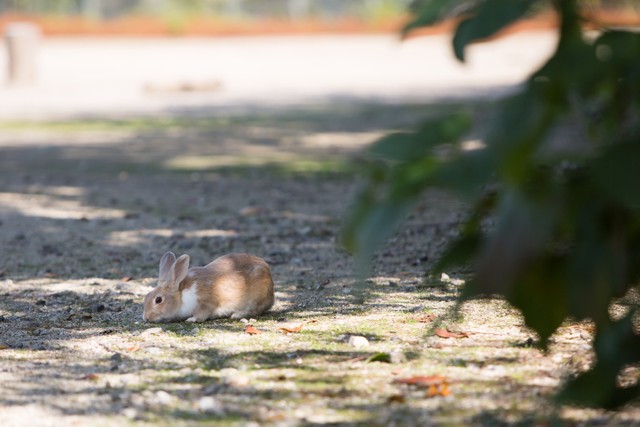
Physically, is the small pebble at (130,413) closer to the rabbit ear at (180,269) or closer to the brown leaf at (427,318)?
the rabbit ear at (180,269)

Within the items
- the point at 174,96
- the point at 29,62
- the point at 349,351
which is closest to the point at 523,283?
the point at 349,351

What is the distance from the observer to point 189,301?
4895 millimetres

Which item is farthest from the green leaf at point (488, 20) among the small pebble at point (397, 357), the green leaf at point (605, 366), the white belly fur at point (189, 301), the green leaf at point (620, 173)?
the white belly fur at point (189, 301)

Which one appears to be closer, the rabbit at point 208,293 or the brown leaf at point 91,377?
the brown leaf at point 91,377

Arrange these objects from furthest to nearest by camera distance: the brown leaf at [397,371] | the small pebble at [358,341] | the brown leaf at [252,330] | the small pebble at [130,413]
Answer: the brown leaf at [252,330] → the small pebble at [358,341] → the brown leaf at [397,371] → the small pebble at [130,413]

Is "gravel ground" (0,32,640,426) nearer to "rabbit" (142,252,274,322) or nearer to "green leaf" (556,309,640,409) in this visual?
"rabbit" (142,252,274,322)

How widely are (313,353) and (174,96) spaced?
17.4m

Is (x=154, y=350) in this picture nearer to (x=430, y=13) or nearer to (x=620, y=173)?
(x=430, y=13)

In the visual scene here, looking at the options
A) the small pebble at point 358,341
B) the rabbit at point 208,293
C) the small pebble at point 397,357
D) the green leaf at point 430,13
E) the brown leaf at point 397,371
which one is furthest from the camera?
the rabbit at point 208,293

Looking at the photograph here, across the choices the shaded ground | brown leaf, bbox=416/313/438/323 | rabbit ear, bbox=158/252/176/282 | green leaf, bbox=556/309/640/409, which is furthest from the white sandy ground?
green leaf, bbox=556/309/640/409

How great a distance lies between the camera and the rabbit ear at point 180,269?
4.92 m

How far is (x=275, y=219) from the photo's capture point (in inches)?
314

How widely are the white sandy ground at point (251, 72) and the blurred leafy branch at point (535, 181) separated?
1602 cm

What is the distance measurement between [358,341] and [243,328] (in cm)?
66
